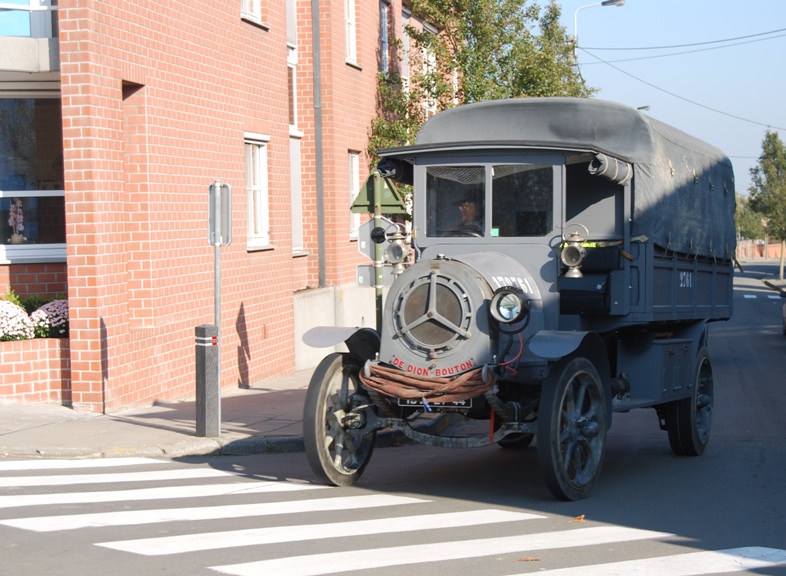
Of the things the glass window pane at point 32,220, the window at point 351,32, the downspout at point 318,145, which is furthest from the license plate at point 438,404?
the window at point 351,32

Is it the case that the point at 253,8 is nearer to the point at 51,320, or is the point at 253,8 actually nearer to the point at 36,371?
the point at 51,320

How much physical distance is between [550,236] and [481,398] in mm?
1595

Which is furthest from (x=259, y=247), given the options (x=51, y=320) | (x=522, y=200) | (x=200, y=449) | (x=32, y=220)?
(x=522, y=200)

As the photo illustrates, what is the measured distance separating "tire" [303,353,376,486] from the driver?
1.49 meters

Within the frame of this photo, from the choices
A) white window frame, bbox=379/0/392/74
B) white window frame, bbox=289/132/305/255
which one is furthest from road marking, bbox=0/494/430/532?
white window frame, bbox=379/0/392/74

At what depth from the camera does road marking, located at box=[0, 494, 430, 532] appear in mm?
7539

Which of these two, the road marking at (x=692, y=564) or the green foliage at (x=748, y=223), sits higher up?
the green foliage at (x=748, y=223)

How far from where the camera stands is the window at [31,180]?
13898 millimetres

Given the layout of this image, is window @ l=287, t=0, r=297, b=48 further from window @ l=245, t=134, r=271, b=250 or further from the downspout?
window @ l=245, t=134, r=271, b=250

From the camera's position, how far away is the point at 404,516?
7.94 metres

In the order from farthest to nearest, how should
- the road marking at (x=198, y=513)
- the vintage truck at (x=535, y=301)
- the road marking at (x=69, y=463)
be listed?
the road marking at (x=69, y=463), the vintage truck at (x=535, y=301), the road marking at (x=198, y=513)

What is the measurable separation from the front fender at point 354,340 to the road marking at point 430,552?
93.2 inches

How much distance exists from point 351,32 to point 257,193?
20.5 ft

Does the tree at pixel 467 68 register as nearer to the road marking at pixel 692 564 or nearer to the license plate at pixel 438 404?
the license plate at pixel 438 404
